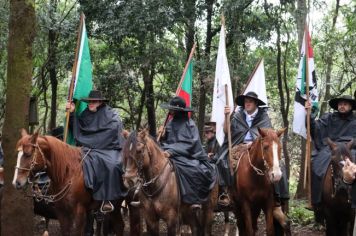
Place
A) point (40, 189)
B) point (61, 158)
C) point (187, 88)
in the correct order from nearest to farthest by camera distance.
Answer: point (61, 158), point (40, 189), point (187, 88)

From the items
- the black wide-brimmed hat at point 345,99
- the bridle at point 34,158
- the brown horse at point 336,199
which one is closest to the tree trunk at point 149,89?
the black wide-brimmed hat at point 345,99

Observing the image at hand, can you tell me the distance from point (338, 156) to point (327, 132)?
1.80 meters

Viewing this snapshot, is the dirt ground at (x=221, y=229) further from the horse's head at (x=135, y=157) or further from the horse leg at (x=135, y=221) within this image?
the horse's head at (x=135, y=157)

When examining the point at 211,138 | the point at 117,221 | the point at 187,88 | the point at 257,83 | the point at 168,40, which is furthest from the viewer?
the point at 168,40

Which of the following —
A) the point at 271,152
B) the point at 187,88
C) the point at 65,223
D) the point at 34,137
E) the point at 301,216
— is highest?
the point at 187,88

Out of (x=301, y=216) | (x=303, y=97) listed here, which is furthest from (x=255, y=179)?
(x=301, y=216)

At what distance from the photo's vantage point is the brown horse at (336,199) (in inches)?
296

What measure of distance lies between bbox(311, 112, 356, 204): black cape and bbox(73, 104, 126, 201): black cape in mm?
3410

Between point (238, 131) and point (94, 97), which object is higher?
point (94, 97)

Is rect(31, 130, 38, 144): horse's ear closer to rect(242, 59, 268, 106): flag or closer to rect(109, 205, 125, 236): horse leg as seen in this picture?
rect(109, 205, 125, 236): horse leg

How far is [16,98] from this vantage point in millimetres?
7840

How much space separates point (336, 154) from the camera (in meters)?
7.47

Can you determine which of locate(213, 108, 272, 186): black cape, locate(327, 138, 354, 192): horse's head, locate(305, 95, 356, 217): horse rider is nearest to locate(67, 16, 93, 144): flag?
locate(213, 108, 272, 186): black cape

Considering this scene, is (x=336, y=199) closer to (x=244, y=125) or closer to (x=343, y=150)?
(x=343, y=150)
